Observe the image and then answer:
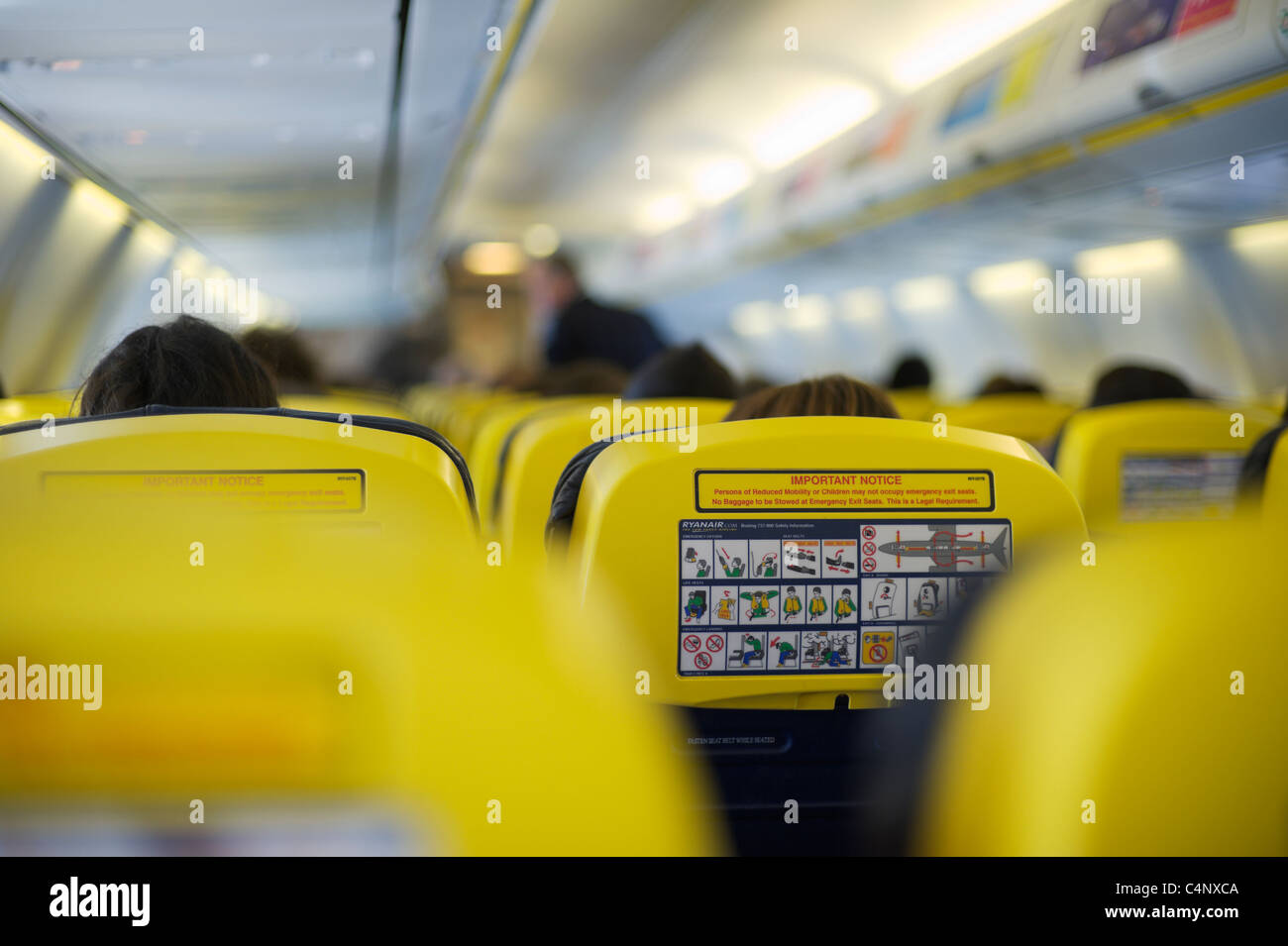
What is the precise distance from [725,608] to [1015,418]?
8.73 feet

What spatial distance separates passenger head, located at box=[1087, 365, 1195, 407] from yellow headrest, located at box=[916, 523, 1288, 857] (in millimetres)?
3318

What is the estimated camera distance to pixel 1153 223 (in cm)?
681

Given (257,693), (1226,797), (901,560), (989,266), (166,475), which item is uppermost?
(989,266)

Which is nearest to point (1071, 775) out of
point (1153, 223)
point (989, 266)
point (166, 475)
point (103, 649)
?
point (103, 649)

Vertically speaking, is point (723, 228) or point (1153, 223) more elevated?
point (723, 228)

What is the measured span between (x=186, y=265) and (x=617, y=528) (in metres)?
13.1

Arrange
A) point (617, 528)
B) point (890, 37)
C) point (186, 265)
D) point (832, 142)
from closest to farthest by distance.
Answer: point (617, 528)
point (890, 37)
point (832, 142)
point (186, 265)

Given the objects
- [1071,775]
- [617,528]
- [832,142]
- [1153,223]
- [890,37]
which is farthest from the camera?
[832,142]

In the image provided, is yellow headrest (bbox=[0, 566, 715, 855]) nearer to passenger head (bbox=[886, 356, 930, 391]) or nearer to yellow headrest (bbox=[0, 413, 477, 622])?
yellow headrest (bbox=[0, 413, 477, 622])

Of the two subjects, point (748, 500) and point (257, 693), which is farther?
point (748, 500)

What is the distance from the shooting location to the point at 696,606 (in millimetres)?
1686

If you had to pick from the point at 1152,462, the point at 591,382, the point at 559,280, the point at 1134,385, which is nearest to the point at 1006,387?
the point at 591,382

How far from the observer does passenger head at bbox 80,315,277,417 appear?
7.50 ft

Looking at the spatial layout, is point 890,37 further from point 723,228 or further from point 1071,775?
point 1071,775
